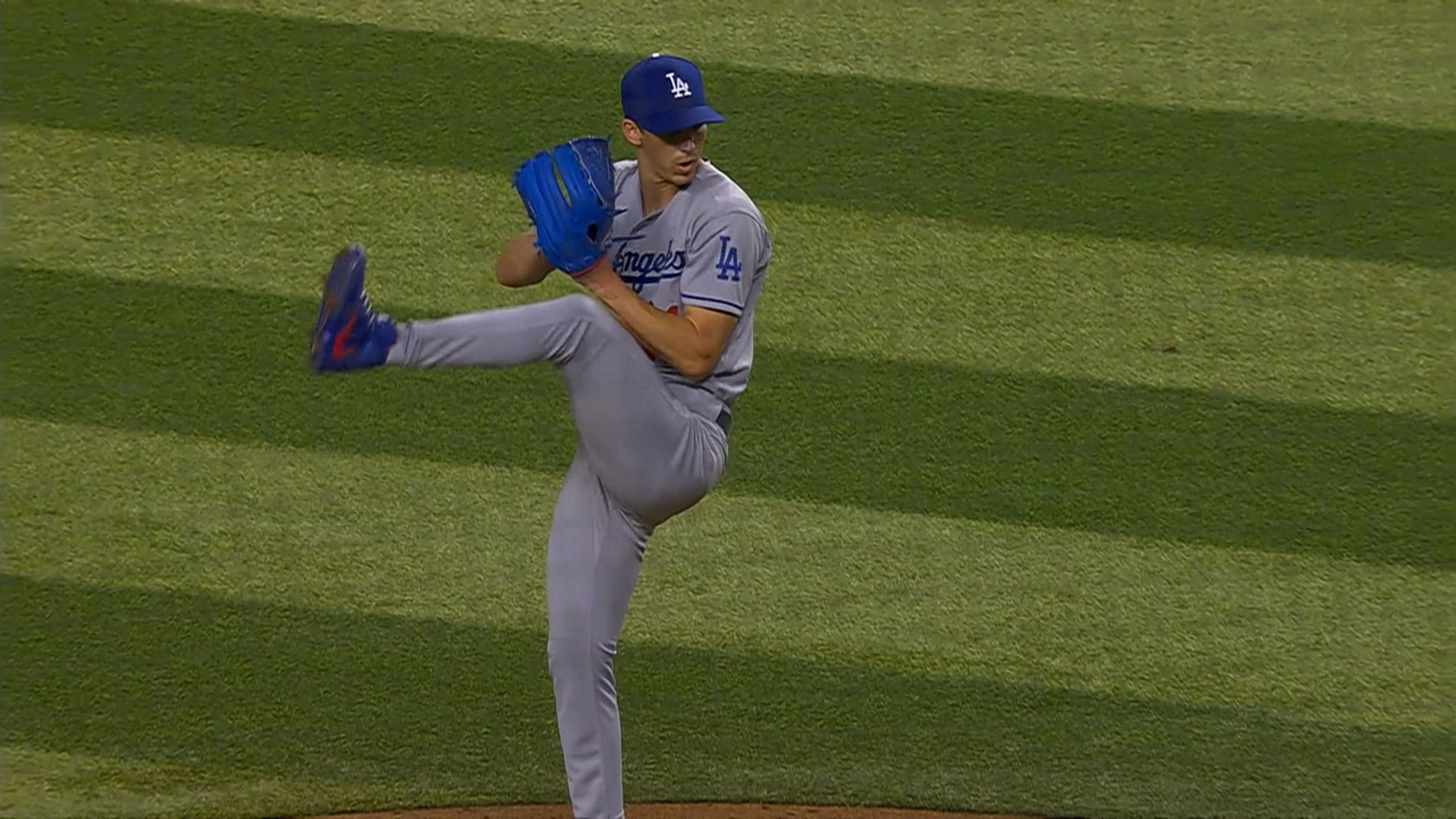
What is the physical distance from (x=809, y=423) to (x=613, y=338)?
2.21 m

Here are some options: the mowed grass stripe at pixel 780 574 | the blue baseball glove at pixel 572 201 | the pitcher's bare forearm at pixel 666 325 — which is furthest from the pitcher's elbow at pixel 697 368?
the mowed grass stripe at pixel 780 574

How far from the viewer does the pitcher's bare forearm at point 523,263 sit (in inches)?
165

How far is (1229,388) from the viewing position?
20.3 ft

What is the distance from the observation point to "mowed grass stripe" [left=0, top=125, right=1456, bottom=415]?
6.25m

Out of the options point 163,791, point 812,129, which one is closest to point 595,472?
point 163,791

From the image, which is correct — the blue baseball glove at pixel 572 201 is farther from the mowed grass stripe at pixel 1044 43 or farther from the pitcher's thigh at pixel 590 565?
the mowed grass stripe at pixel 1044 43

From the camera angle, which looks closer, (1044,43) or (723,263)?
(723,263)

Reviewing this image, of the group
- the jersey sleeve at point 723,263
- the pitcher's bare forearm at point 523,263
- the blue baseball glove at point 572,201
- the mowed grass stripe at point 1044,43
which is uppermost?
the blue baseball glove at point 572,201

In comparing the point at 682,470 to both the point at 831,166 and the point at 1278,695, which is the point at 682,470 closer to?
the point at 1278,695

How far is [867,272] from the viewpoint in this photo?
644cm

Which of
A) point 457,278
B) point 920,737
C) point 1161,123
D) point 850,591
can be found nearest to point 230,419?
point 457,278

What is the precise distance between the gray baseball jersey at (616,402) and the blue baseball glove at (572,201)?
0.12 metres

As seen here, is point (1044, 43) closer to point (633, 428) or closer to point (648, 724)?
point (648, 724)

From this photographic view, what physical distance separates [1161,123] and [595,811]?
3646 millimetres
